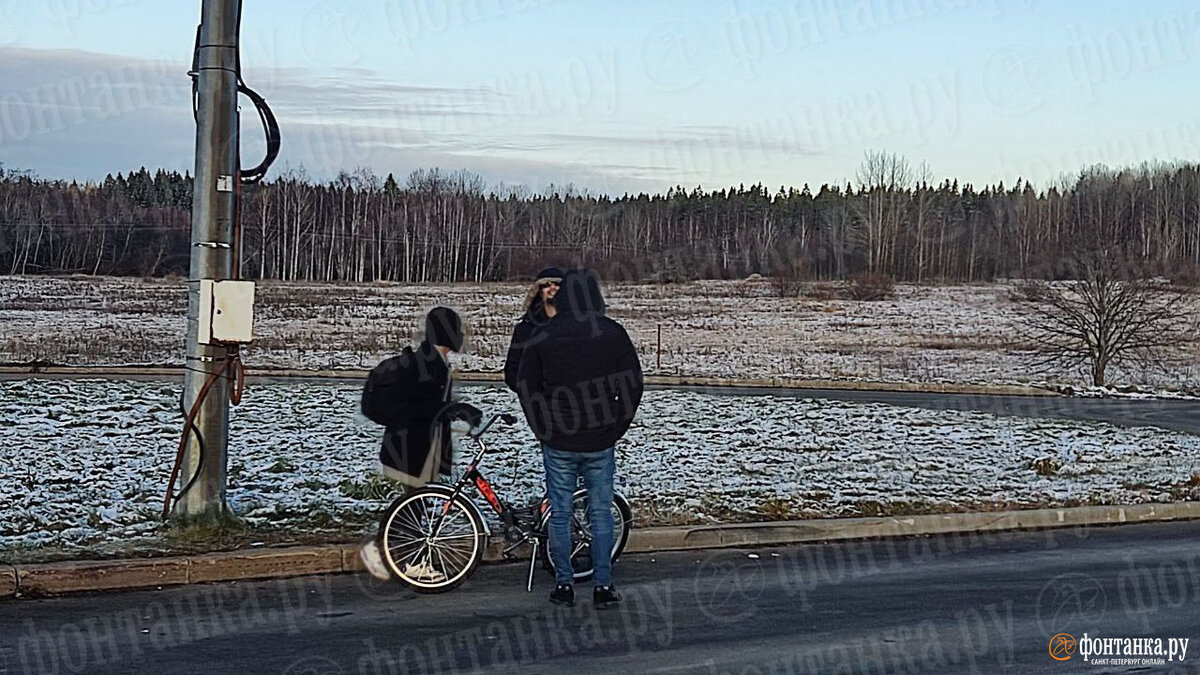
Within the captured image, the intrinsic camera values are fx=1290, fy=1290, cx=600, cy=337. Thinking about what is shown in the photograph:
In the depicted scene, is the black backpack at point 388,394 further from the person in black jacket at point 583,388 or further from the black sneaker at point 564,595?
the black sneaker at point 564,595

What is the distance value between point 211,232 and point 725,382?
52.5 ft

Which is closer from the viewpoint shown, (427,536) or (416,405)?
(427,536)

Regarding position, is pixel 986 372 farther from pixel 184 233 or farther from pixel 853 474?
pixel 184 233

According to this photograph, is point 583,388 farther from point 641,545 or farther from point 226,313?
point 226,313

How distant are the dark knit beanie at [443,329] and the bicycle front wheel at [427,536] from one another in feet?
3.03

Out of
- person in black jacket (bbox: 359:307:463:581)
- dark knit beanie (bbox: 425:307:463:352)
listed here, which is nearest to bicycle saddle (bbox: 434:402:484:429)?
person in black jacket (bbox: 359:307:463:581)

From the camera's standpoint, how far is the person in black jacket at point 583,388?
7258 mm

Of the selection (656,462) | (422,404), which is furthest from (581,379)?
(656,462)

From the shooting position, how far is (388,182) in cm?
10631

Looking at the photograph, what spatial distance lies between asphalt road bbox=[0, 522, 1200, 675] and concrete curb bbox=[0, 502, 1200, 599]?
0.50 feet

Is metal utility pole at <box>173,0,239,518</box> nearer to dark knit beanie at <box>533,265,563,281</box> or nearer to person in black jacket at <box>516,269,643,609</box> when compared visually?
dark knit beanie at <box>533,265,563,281</box>

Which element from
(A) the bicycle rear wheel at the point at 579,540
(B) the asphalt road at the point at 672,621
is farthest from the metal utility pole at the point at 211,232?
(A) the bicycle rear wheel at the point at 579,540

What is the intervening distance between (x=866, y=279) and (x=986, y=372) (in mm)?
35477

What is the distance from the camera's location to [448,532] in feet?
25.7
